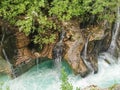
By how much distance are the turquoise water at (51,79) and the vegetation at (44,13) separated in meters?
1.15

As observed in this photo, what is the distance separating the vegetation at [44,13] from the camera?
10637mm

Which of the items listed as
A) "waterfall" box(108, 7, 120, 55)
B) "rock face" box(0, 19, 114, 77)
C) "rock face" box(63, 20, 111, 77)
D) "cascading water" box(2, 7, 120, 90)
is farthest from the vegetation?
"waterfall" box(108, 7, 120, 55)

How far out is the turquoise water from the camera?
36.5 ft

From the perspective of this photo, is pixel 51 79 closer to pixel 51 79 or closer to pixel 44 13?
pixel 51 79

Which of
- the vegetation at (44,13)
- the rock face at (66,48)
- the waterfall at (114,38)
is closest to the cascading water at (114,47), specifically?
the waterfall at (114,38)

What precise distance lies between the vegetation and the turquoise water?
3.76 ft

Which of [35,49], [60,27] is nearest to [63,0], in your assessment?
[60,27]

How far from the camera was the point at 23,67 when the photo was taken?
11359mm

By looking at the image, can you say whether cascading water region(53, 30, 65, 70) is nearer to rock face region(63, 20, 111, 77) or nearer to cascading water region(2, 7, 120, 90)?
cascading water region(2, 7, 120, 90)

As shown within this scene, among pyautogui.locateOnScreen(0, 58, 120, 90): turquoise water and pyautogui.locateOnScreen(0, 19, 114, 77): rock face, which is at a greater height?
pyautogui.locateOnScreen(0, 19, 114, 77): rock face

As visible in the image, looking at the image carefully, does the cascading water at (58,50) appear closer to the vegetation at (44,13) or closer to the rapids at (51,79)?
the vegetation at (44,13)

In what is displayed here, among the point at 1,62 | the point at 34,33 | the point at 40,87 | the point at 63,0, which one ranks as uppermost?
the point at 63,0

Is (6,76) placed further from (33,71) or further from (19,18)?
(19,18)

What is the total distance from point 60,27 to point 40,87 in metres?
2.03
